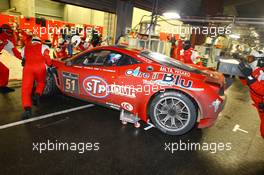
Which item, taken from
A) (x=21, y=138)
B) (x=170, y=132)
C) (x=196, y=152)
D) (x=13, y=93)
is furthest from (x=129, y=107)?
(x=13, y=93)

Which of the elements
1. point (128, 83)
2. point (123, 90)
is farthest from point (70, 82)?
point (128, 83)

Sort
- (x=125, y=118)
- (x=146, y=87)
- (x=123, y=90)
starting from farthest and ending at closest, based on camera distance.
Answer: (x=125, y=118)
(x=123, y=90)
(x=146, y=87)

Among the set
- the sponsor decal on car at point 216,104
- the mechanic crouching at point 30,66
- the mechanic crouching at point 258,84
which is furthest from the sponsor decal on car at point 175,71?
the mechanic crouching at point 30,66

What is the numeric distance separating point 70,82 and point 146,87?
1636 mm

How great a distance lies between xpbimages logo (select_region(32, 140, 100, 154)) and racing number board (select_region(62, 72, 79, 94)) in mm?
1256

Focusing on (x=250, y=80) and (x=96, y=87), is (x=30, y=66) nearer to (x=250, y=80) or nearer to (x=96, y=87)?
(x=96, y=87)

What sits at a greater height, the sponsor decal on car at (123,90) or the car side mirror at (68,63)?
the car side mirror at (68,63)

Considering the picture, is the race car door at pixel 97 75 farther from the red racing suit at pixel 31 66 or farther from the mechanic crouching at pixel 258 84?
the mechanic crouching at pixel 258 84

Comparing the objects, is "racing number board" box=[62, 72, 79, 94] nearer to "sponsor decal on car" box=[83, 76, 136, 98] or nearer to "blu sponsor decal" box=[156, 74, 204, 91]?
"sponsor decal on car" box=[83, 76, 136, 98]

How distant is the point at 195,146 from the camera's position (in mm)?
2982

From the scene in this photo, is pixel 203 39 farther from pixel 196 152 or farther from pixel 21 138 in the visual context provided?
pixel 21 138

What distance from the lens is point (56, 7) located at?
1011 inches

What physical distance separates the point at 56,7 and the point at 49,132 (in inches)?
1078

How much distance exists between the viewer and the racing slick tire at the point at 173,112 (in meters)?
2.97
